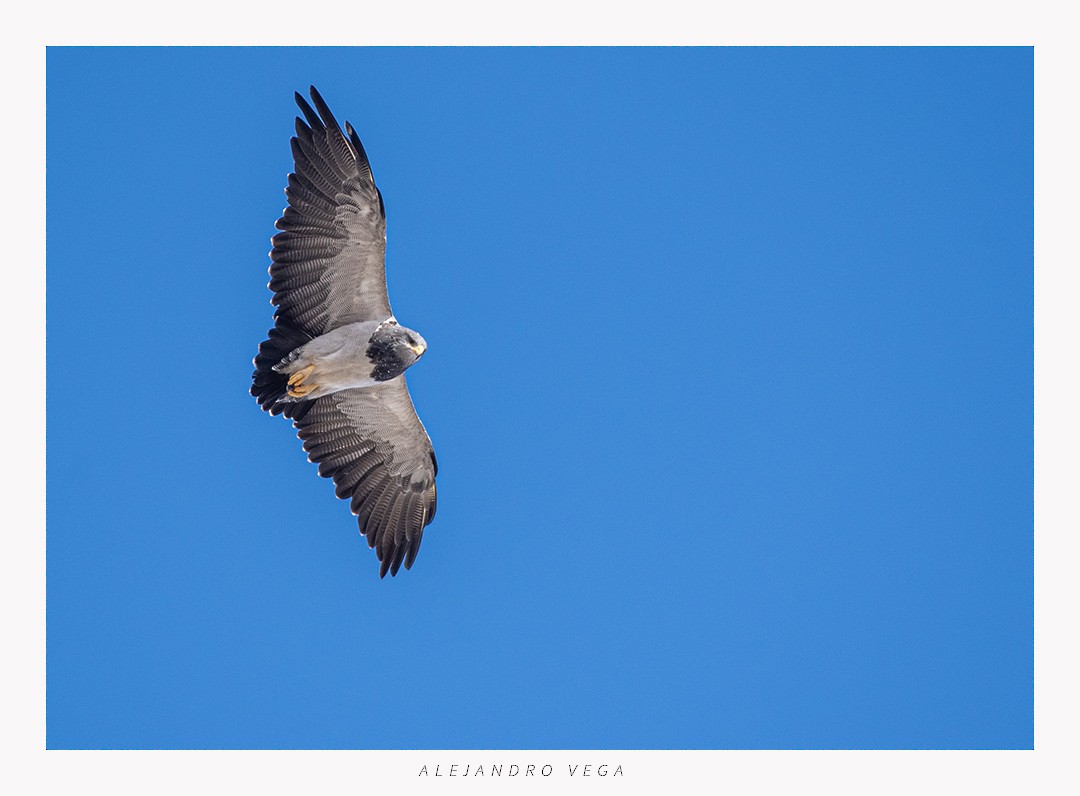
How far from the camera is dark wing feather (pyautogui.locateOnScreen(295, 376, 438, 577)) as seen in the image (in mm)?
13242

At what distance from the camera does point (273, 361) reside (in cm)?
1238

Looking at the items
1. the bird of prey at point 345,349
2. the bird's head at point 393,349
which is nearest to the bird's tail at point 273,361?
the bird of prey at point 345,349

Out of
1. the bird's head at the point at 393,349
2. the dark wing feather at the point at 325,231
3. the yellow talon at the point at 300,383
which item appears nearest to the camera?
the dark wing feather at the point at 325,231

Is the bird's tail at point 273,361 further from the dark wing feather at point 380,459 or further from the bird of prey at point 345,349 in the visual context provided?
the dark wing feather at point 380,459

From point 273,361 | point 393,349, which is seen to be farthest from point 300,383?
point 393,349

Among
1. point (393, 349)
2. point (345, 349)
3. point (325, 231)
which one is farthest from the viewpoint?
point (345, 349)

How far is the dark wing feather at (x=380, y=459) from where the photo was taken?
13.2 metres

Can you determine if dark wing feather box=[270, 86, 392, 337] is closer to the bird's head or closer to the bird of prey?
the bird of prey

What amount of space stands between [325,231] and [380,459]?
107 inches

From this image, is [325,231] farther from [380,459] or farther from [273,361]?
[380,459]

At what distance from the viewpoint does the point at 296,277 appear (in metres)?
12.2
